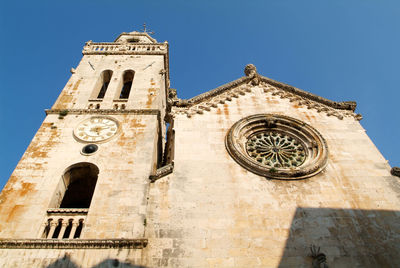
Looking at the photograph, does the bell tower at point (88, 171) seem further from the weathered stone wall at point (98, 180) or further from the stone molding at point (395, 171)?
the stone molding at point (395, 171)

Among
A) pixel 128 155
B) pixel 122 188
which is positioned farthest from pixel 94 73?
pixel 122 188

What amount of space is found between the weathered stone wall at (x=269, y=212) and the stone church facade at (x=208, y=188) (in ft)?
0.11

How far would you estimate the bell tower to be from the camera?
33.1 feet

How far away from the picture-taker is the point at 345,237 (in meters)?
9.95

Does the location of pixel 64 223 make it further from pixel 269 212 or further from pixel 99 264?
pixel 269 212

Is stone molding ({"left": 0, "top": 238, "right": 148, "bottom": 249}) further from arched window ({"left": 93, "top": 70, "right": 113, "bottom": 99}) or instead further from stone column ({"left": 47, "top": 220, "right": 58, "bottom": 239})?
arched window ({"left": 93, "top": 70, "right": 113, "bottom": 99})

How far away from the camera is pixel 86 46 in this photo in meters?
22.0

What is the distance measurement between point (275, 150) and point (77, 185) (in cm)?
799

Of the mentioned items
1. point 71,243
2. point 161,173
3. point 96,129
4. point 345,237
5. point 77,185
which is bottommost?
point 345,237

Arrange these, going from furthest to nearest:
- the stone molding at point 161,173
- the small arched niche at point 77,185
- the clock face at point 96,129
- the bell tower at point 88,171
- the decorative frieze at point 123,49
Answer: the decorative frieze at point 123,49
the clock face at point 96,129
the small arched niche at point 77,185
the stone molding at point 161,173
the bell tower at point 88,171

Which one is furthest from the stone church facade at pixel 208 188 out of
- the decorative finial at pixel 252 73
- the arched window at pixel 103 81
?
the arched window at pixel 103 81

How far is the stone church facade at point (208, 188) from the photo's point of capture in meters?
9.46

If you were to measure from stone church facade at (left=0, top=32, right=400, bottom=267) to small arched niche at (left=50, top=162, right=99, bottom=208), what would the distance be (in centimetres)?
5

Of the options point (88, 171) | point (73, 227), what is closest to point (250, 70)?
point (88, 171)
